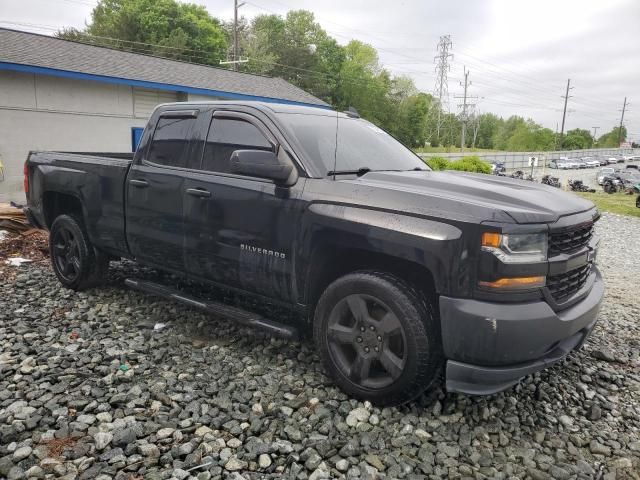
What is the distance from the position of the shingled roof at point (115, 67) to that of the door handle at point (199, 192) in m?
10.5

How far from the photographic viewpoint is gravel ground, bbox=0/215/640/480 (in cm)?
274

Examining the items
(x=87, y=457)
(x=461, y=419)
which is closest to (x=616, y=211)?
(x=461, y=419)

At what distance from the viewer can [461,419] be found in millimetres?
3242

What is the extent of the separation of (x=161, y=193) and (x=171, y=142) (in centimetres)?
48

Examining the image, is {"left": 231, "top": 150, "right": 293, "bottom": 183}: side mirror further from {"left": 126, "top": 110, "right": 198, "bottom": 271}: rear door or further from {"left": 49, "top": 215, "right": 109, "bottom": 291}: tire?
{"left": 49, "top": 215, "right": 109, "bottom": 291}: tire

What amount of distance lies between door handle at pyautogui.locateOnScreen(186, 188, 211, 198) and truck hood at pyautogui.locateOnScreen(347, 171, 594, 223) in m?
1.20

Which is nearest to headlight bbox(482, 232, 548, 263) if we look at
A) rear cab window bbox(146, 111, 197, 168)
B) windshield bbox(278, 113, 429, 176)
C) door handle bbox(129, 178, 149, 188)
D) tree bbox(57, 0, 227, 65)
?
windshield bbox(278, 113, 429, 176)

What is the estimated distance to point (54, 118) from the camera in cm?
1316

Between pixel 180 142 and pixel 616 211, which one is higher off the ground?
pixel 180 142

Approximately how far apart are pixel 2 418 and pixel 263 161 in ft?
7.22

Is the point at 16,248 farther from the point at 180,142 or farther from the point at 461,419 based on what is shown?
the point at 461,419

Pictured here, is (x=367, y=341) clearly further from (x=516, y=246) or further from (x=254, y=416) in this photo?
(x=516, y=246)

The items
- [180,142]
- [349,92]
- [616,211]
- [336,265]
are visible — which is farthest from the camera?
[349,92]

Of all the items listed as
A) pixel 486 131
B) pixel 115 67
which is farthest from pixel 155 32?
pixel 486 131
